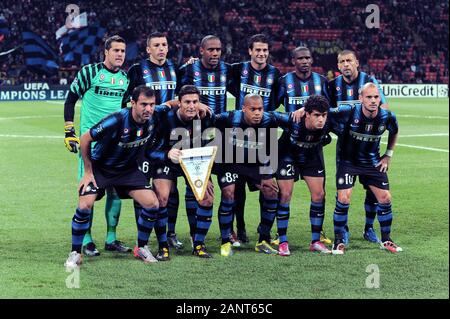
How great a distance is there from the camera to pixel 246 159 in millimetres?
8781

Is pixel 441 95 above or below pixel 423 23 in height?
below

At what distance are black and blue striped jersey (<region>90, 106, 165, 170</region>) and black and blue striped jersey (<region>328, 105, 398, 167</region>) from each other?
1.99m

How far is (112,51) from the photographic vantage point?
339 inches

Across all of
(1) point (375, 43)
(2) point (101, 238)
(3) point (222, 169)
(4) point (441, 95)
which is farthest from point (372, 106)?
(1) point (375, 43)

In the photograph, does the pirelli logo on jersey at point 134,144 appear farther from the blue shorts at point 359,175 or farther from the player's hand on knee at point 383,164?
the player's hand on knee at point 383,164

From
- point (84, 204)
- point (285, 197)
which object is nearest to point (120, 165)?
point (84, 204)

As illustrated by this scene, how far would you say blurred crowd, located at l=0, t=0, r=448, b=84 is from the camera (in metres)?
41.1

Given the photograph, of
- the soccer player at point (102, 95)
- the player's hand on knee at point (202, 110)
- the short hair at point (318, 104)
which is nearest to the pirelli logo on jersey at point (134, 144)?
the player's hand on knee at point (202, 110)

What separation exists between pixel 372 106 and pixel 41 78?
97.7 ft

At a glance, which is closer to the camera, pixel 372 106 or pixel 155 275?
pixel 155 275

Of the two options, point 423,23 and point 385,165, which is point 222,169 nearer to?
point 385,165

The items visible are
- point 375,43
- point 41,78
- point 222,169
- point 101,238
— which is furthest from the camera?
point 375,43

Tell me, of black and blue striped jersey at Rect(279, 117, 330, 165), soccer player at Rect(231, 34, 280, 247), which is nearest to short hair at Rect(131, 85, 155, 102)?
black and blue striped jersey at Rect(279, 117, 330, 165)

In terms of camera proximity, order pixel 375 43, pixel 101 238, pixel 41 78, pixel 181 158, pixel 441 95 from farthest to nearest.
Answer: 1. pixel 375 43
2. pixel 441 95
3. pixel 41 78
4. pixel 101 238
5. pixel 181 158
